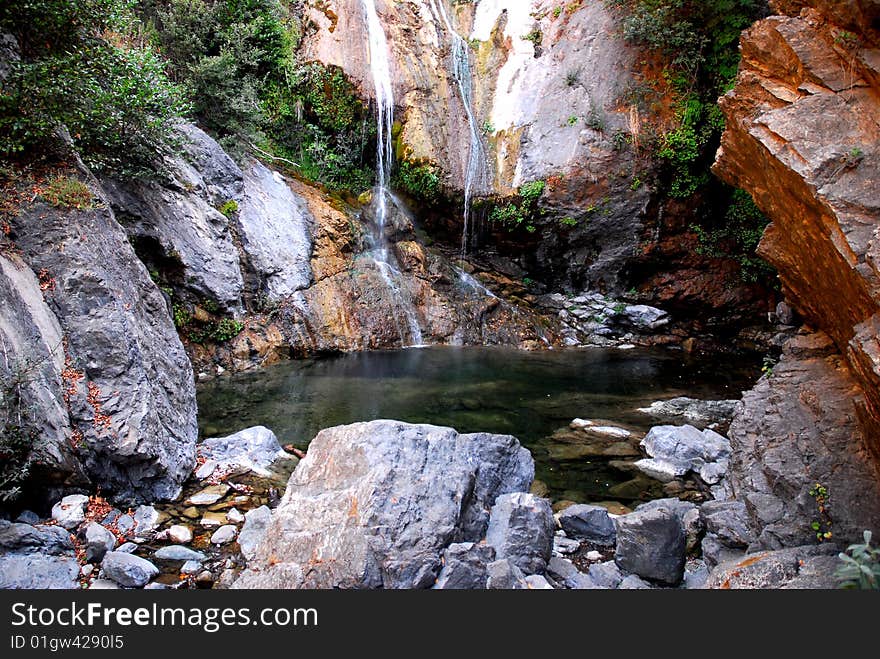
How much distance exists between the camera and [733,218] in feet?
51.0

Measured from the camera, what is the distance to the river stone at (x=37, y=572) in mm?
3614

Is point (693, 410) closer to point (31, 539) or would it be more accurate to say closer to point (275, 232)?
point (31, 539)

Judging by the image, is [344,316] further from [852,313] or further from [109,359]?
[852,313]

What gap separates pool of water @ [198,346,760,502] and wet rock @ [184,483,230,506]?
1.73m

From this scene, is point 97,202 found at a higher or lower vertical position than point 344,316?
higher

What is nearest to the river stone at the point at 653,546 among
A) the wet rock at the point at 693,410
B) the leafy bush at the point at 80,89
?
the wet rock at the point at 693,410

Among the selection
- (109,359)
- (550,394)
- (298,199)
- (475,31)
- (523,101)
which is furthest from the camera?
(475,31)

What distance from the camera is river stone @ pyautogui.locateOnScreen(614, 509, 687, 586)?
411 cm

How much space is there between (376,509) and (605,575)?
188cm

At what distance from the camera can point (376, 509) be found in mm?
3891

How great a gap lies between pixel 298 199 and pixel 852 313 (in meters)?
13.3

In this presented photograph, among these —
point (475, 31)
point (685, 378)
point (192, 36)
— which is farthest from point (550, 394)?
point (475, 31)

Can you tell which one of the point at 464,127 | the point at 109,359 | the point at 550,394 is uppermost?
the point at 464,127

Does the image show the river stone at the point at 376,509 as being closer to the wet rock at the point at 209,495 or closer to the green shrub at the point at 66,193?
the wet rock at the point at 209,495
